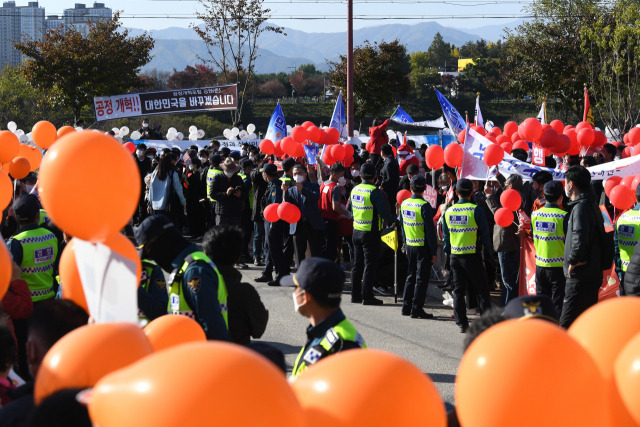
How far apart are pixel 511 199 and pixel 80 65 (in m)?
26.0

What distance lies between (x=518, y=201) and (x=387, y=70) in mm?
27776

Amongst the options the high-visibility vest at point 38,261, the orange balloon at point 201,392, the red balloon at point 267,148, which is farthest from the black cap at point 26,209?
the red balloon at point 267,148

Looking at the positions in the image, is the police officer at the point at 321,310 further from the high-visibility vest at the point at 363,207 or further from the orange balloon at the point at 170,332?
the high-visibility vest at the point at 363,207

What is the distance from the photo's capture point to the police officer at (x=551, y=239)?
25.8 feet

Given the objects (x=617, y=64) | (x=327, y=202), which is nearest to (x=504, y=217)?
(x=327, y=202)

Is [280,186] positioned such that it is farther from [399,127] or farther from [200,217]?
[399,127]

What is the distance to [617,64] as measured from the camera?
25.2 metres

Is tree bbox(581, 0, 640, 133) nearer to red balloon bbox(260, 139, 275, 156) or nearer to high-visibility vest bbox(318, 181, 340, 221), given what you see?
red balloon bbox(260, 139, 275, 156)

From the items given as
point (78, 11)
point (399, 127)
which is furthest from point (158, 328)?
point (78, 11)

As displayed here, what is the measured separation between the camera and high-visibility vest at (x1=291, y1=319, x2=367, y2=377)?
3652 mm

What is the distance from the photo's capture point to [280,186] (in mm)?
11492

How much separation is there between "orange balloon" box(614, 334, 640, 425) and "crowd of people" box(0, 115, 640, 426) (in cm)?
115

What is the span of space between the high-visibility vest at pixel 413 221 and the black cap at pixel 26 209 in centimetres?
466

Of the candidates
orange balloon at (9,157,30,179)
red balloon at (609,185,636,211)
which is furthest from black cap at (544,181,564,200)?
orange balloon at (9,157,30,179)
